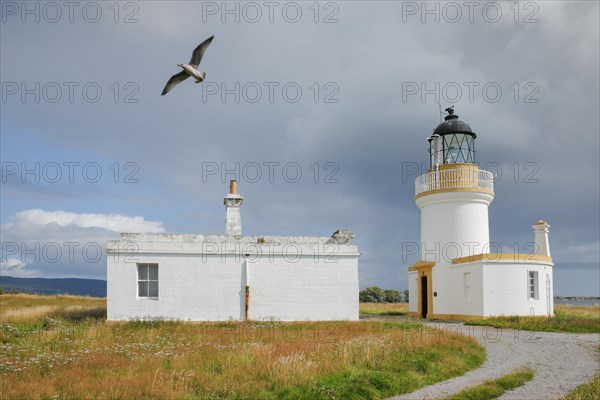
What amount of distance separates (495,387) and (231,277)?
12.7 metres

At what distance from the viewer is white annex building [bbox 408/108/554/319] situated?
24.0 m

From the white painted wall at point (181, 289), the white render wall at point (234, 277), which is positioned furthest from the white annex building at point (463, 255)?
the white painted wall at point (181, 289)

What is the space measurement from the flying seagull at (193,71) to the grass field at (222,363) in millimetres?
5944

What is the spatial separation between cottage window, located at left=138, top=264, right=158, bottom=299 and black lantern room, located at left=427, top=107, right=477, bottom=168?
14828mm

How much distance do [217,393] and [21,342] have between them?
7.99 metres

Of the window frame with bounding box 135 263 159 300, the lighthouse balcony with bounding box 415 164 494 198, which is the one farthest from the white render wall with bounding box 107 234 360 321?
the lighthouse balcony with bounding box 415 164 494 198

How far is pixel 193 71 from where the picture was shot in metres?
12.0

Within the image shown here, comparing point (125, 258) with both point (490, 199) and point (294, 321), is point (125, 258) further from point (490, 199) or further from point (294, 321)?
point (490, 199)

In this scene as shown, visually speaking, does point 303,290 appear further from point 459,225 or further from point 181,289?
point 459,225

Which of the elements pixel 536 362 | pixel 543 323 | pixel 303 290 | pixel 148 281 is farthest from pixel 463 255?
pixel 148 281

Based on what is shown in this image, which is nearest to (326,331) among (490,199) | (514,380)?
(514,380)

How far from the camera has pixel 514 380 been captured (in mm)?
10703

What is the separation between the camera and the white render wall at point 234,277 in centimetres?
2036

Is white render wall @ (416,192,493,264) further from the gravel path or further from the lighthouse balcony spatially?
the gravel path
